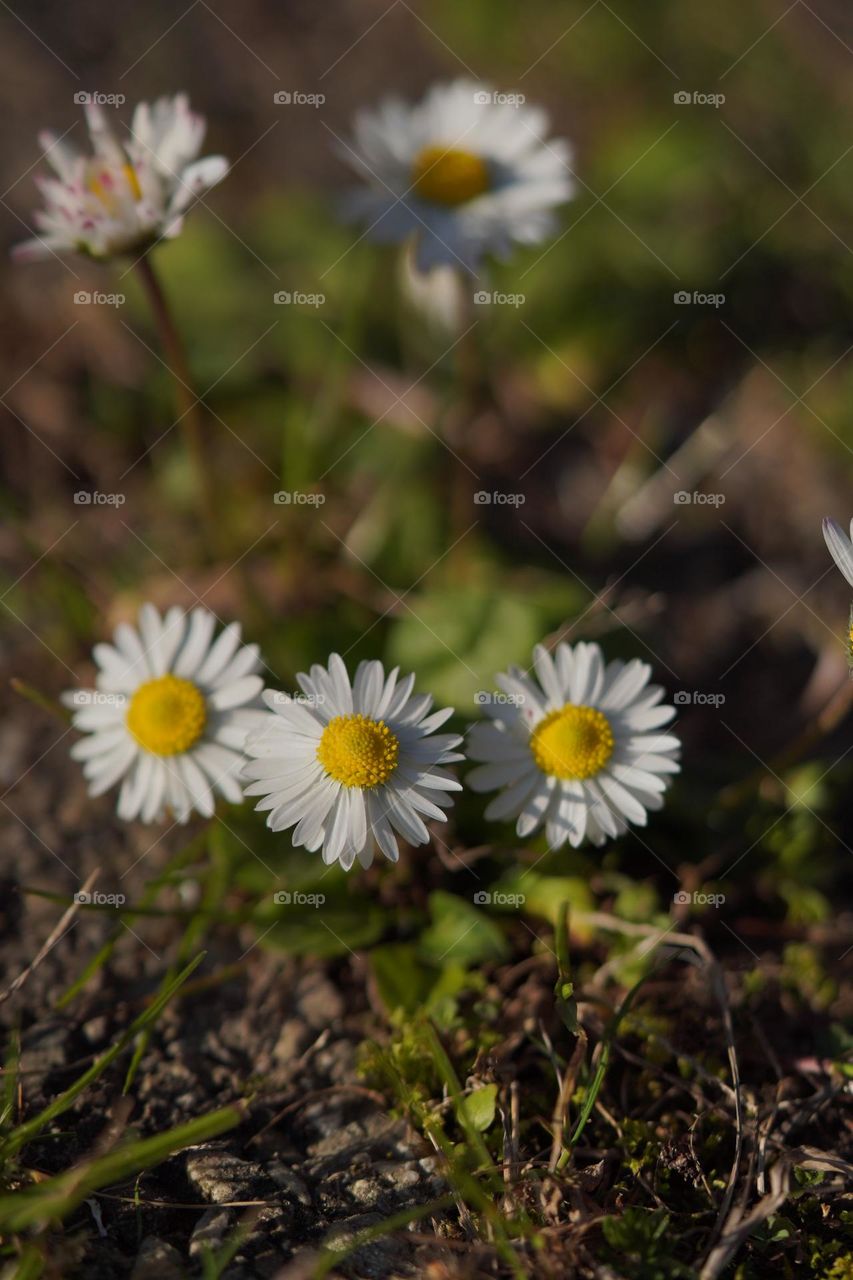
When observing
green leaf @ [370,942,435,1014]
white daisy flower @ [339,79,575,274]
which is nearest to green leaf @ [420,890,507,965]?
green leaf @ [370,942,435,1014]

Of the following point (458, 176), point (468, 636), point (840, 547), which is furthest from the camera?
point (458, 176)

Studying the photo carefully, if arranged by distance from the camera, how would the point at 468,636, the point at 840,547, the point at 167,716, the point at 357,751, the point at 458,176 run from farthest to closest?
the point at 458,176
the point at 468,636
the point at 167,716
the point at 840,547
the point at 357,751

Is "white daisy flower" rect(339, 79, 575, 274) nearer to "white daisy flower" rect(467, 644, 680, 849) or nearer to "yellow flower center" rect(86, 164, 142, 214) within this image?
"yellow flower center" rect(86, 164, 142, 214)

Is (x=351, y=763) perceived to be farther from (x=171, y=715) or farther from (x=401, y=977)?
(x=401, y=977)

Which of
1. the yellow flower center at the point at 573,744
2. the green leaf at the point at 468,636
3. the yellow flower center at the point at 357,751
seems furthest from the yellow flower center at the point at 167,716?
the yellow flower center at the point at 573,744

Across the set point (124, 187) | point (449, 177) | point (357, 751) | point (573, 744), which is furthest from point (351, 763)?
point (449, 177)

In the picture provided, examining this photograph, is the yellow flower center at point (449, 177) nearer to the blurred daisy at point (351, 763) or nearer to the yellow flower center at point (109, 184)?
the yellow flower center at point (109, 184)

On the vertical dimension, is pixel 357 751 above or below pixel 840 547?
below
